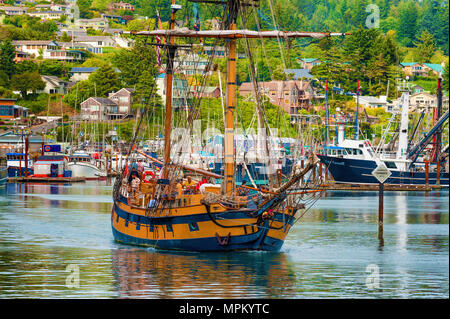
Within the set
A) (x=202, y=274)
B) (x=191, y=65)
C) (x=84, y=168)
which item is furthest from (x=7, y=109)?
(x=202, y=274)

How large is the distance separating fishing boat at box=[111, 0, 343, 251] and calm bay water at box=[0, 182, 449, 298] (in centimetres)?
90

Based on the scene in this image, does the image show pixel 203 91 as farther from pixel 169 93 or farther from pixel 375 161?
pixel 375 161

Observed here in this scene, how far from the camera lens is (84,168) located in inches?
5984

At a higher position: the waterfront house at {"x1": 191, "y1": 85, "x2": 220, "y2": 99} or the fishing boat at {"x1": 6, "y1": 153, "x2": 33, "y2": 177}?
the waterfront house at {"x1": 191, "y1": 85, "x2": 220, "y2": 99}

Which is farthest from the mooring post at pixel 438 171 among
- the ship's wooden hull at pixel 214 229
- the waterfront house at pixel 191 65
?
the ship's wooden hull at pixel 214 229

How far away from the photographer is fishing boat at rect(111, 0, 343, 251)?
51531 millimetres

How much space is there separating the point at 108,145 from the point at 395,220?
10768cm

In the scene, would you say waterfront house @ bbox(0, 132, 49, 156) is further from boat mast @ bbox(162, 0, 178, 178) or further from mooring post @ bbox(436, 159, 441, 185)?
boat mast @ bbox(162, 0, 178, 178)

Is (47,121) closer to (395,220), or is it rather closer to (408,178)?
(408,178)

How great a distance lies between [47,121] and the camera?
647 ft

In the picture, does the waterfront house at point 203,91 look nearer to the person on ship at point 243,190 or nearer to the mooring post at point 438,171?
the person on ship at point 243,190

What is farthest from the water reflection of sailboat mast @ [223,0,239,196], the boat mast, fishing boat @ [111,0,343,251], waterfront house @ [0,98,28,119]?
waterfront house @ [0,98,28,119]

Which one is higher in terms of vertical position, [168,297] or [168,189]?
[168,189]
